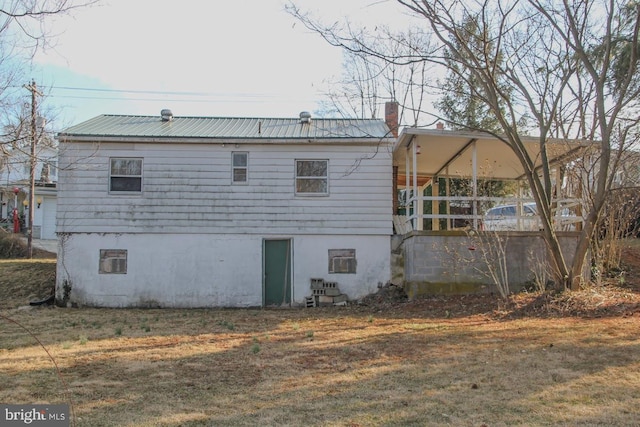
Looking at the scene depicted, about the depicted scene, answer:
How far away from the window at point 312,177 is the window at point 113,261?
4796 mm

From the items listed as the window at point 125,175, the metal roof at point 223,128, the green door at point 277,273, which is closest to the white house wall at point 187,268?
the green door at point 277,273

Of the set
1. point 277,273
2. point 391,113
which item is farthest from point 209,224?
point 391,113

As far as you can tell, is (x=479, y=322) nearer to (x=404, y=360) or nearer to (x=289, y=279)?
(x=404, y=360)

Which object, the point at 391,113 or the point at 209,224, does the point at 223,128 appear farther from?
the point at 391,113

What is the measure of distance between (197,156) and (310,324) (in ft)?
19.7

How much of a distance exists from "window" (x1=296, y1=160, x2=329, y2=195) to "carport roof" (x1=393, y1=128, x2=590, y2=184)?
196 centimetres

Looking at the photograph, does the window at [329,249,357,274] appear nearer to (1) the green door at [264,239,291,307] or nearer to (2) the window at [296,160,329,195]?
(1) the green door at [264,239,291,307]

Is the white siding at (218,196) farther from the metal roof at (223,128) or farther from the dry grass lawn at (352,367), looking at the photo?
the dry grass lawn at (352,367)

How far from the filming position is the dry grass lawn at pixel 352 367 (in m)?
4.50

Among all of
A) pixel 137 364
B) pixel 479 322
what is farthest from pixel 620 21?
pixel 137 364

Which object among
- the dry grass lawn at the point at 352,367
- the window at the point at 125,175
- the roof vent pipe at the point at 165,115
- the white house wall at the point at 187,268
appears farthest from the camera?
the roof vent pipe at the point at 165,115

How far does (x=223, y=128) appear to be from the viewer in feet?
→ 47.8

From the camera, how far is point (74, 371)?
6098 millimetres

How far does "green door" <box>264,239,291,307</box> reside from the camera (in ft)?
44.1
